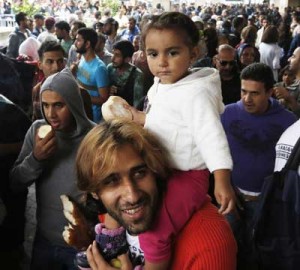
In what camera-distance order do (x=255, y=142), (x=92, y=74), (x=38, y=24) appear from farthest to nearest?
(x=38, y=24), (x=92, y=74), (x=255, y=142)

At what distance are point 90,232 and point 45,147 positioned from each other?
49 centimetres

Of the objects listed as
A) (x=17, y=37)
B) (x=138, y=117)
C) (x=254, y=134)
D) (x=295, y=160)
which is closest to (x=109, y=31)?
(x=17, y=37)

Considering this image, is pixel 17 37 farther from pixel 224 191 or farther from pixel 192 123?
pixel 224 191

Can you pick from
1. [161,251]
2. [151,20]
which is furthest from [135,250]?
[151,20]

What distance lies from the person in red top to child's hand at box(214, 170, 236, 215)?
0.06 metres

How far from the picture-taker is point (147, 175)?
1.37m

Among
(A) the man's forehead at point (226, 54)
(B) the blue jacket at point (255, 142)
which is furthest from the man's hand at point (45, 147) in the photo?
(A) the man's forehead at point (226, 54)

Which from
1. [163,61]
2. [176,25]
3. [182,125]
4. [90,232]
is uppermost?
[176,25]

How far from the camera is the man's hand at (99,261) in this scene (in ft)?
4.75

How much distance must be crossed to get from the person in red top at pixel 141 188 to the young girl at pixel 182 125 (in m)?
0.03

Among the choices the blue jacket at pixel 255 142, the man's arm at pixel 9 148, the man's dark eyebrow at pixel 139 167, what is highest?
the man's dark eyebrow at pixel 139 167

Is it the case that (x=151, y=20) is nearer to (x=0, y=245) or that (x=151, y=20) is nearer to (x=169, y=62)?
(x=169, y=62)

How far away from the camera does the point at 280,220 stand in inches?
74.2

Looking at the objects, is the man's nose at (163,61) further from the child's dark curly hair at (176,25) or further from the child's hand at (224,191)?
the child's hand at (224,191)
